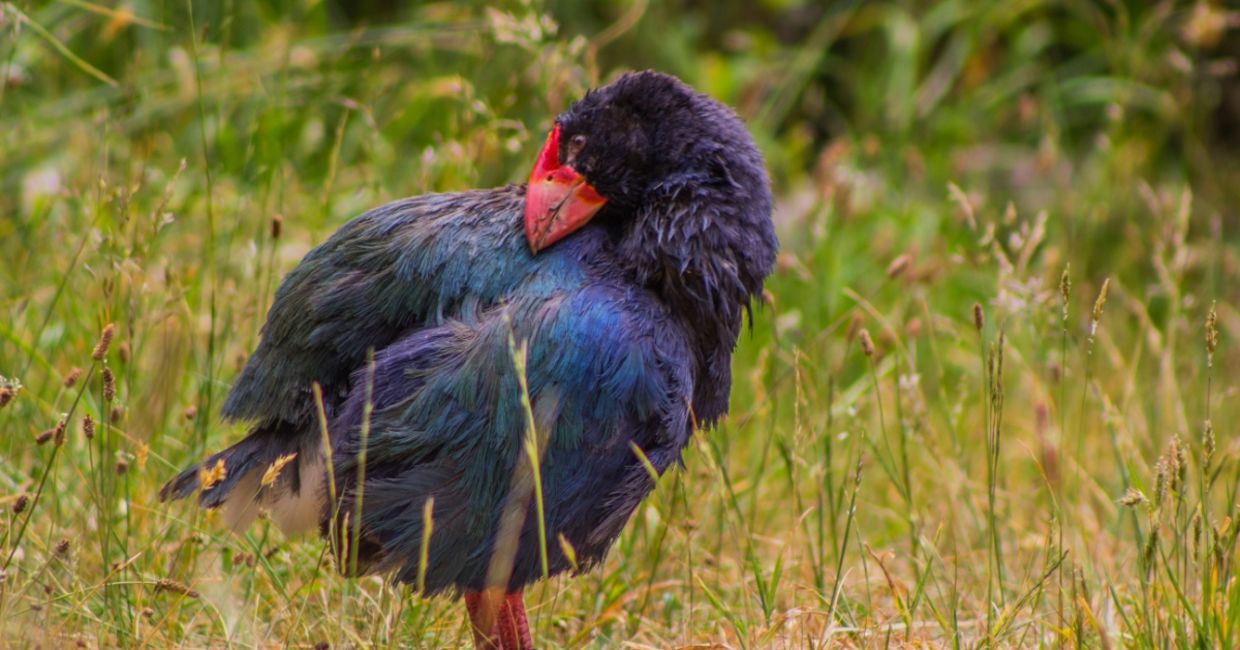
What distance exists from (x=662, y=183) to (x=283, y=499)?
861mm

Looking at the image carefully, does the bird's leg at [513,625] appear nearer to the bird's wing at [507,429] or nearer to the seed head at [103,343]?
the bird's wing at [507,429]

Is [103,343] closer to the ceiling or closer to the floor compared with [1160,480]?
closer to the floor

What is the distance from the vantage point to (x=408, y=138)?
4.94 m

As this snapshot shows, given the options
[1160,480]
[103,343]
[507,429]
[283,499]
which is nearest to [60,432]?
[103,343]

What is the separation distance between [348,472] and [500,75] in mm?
2528

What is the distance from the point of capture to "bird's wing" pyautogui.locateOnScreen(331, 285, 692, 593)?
2.24 m

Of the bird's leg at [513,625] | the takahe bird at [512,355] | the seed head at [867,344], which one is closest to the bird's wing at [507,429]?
the takahe bird at [512,355]

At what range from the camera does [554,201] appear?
2441 mm

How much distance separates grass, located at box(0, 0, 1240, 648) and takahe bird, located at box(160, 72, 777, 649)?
6.5 inches

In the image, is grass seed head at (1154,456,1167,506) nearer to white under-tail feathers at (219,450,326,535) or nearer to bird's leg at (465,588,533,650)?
bird's leg at (465,588,533,650)

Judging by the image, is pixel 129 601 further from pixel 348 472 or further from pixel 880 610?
pixel 880 610

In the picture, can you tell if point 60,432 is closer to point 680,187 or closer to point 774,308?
point 680,187

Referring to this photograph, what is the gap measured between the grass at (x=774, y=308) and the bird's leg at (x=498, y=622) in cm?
11

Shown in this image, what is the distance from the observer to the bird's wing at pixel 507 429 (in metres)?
2.24
